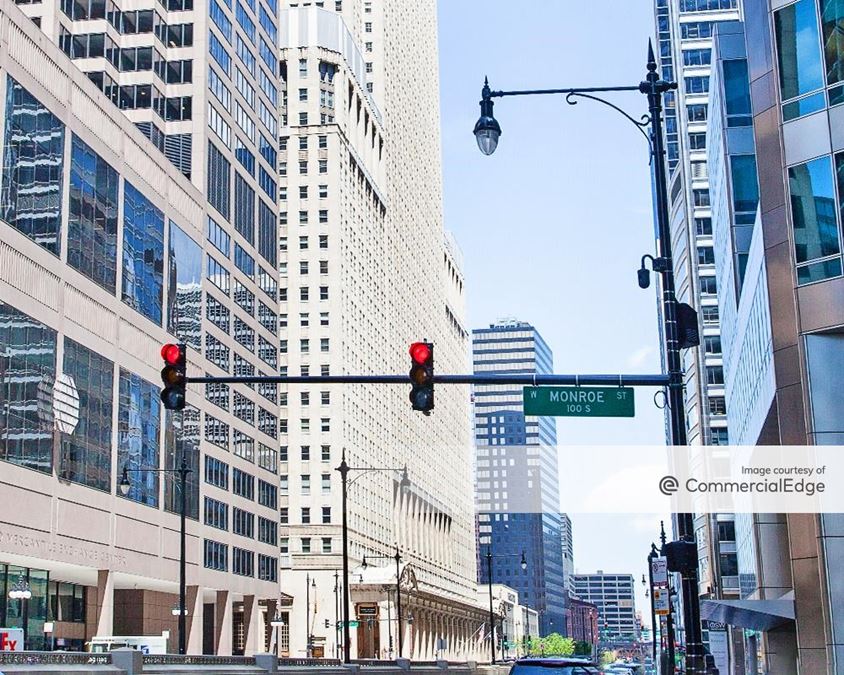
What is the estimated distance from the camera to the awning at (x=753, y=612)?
37.0 meters

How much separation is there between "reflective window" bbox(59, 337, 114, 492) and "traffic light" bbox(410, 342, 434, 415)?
41390 millimetres

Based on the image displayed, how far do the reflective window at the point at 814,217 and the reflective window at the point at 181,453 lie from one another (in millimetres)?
47738

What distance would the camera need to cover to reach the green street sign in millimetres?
19141

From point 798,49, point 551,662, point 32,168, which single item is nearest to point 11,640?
point 32,168

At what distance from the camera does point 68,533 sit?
5634 cm

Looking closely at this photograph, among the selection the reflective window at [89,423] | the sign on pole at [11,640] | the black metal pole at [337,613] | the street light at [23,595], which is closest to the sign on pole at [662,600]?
the sign on pole at [11,640]

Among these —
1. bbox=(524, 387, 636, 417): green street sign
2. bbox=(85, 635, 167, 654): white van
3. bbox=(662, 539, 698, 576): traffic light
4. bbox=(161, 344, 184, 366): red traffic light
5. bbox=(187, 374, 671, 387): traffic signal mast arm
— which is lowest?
bbox=(85, 635, 167, 654): white van

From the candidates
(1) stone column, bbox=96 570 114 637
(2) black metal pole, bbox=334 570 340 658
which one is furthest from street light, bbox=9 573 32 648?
(2) black metal pole, bbox=334 570 340 658

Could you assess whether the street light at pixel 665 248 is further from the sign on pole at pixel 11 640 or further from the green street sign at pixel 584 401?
the sign on pole at pixel 11 640

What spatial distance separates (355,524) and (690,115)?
55289mm

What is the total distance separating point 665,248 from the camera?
748 inches

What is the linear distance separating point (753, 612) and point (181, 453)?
4460 cm

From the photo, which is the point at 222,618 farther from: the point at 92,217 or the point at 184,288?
the point at 92,217

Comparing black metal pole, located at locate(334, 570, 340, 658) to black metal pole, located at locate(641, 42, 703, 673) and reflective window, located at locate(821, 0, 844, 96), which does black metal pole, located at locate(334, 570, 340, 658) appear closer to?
reflective window, located at locate(821, 0, 844, 96)
